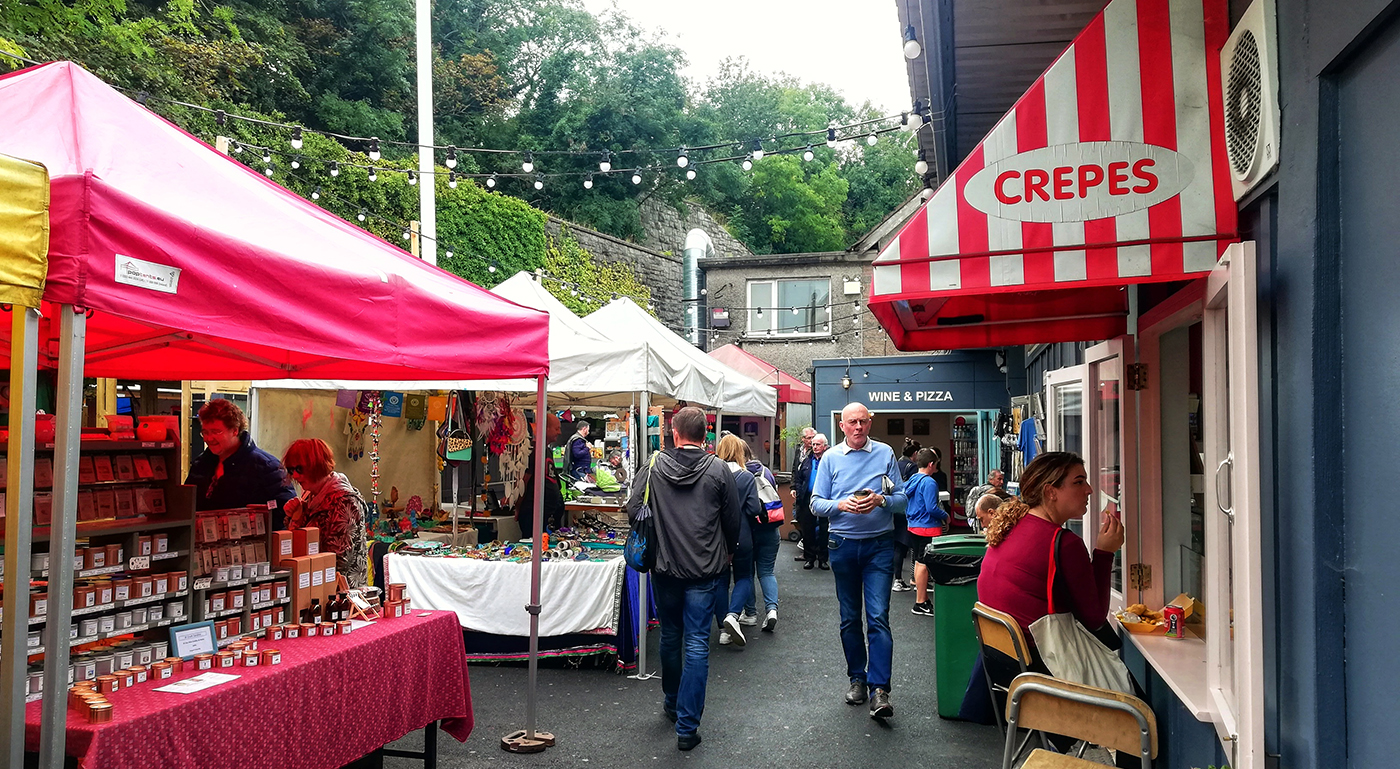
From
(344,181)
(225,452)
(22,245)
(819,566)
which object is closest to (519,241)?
(344,181)

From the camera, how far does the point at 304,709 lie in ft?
11.3

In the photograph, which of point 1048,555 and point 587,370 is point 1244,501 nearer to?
point 1048,555

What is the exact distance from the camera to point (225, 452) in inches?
206

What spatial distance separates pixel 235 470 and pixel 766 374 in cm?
1343

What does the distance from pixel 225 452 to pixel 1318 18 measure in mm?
5289

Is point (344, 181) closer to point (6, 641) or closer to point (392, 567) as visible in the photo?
point (392, 567)

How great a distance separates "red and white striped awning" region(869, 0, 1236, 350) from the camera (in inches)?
102

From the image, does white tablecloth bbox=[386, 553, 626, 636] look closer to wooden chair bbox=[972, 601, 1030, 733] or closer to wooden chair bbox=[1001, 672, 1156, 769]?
wooden chair bbox=[972, 601, 1030, 733]

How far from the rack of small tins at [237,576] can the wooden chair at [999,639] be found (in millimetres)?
2921

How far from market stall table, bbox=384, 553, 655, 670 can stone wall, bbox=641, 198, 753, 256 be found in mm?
21362

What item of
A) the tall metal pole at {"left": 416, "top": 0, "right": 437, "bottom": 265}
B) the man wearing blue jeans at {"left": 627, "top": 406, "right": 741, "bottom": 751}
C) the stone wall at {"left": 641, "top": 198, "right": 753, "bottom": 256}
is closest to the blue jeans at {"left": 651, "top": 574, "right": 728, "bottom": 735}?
the man wearing blue jeans at {"left": 627, "top": 406, "right": 741, "bottom": 751}

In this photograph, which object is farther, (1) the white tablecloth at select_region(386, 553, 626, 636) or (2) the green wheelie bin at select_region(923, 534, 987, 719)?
(1) the white tablecloth at select_region(386, 553, 626, 636)

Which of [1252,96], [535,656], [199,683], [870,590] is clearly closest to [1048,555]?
[1252,96]

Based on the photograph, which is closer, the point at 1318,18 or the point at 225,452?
the point at 1318,18
